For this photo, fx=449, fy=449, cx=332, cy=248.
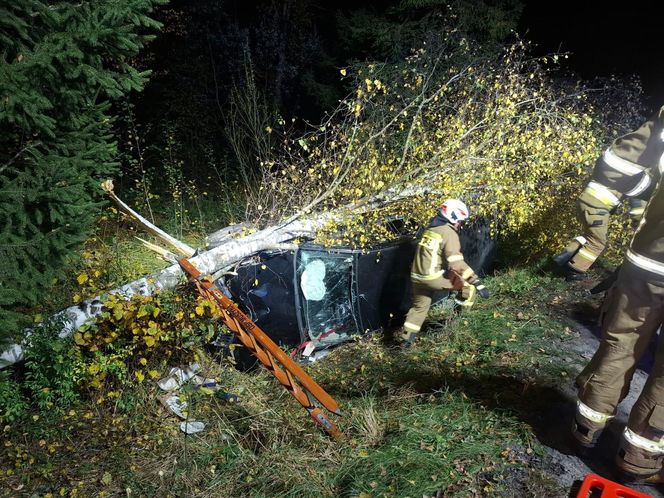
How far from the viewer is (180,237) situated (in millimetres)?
7059

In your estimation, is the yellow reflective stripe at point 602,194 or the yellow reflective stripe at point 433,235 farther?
the yellow reflective stripe at point 433,235

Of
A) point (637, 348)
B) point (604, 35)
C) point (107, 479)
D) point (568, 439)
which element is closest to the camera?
point (637, 348)

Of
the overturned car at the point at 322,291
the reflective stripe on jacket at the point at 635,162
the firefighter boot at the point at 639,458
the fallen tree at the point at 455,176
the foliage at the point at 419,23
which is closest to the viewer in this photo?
the firefighter boot at the point at 639,458

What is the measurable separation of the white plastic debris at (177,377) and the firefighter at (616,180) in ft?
10.9

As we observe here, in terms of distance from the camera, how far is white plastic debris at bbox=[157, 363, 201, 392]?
396cm

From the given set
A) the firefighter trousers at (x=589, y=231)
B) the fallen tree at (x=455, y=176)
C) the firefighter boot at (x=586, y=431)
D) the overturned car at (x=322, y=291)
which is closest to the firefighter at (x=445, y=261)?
the overturned car at (x=322, y=291)

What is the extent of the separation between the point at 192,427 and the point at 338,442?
1262 mm

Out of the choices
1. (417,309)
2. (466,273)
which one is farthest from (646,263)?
(417,309)

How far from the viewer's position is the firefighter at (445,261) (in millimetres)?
4516

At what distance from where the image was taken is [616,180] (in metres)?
2.76

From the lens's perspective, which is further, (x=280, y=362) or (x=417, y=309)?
(x=417, y=309)

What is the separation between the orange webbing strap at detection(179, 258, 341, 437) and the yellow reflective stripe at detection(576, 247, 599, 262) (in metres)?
1.94

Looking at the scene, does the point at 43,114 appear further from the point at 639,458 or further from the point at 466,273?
the point at 639,458

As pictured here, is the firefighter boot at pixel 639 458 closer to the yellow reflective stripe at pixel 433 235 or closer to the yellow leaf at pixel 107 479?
the yellow reflective stripe at pixel 433 235
